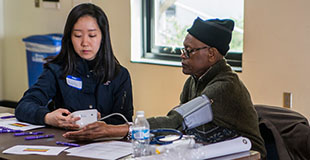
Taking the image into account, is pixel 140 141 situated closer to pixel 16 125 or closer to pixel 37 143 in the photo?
pixel 37 143

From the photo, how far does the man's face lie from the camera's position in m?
2.57

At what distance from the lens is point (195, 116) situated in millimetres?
2320

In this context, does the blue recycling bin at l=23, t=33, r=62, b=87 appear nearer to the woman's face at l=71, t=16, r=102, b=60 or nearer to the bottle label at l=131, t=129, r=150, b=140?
the woman's face at l=71, t=16, r=102, b=60

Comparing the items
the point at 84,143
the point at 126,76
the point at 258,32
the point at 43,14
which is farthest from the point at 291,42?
the point at 43,14

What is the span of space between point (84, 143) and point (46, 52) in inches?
151

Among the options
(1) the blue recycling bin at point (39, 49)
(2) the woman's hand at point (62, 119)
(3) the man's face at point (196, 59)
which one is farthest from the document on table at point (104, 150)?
(1) the blue recycling bin at point (39, 49)

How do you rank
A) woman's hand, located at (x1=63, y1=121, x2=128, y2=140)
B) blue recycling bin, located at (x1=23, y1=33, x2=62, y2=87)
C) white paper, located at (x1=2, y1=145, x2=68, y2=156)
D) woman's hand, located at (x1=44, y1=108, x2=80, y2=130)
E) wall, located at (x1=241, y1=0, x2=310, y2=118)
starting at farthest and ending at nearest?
blue recycling bin, located at (x1=23, y1=33, x2=62, y2=87)
wall, located at (x1=241, y1=0, x2=310, y2=118)
woman's hand, located at (x1=44, y1=108, x2=80, y2=130)
woman's hand, located at (x1=63, y1=121, x2=128, y2=140)
white paper, located at (x1=2, y1=145, x2=68, y2=156)

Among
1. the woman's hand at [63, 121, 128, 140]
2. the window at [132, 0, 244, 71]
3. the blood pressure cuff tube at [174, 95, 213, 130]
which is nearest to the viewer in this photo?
the woman's hand at [63, 121, 128, 140]

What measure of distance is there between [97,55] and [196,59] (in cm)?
62

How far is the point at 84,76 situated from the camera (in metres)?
2.80

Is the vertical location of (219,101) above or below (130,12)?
below

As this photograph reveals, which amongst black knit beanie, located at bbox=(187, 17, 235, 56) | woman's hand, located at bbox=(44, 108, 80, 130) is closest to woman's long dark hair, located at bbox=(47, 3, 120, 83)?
woman's hand, located at bbox=(44, 108, 80, 130)

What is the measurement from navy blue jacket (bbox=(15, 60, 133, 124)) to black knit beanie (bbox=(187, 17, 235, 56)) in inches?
23.4

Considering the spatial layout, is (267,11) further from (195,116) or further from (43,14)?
(43,14)
